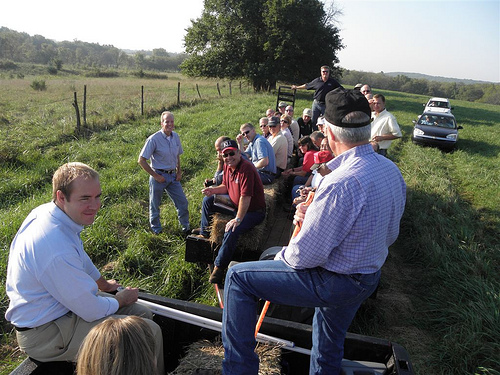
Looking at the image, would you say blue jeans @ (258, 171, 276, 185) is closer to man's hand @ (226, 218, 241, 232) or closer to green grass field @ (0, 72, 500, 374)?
green grass field @ (0, 72, 500, 374)

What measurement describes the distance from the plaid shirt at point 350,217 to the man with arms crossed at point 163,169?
158 inches

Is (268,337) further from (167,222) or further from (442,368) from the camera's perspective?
(167,222)

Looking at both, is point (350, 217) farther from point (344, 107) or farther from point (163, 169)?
point (163, 169)

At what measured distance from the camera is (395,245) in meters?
5.73

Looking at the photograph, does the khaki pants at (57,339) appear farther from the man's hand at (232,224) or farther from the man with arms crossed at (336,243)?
the man's hand at (232,224)

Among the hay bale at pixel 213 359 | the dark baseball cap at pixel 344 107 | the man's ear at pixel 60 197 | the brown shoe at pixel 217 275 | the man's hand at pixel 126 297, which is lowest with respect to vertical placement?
the brown shoe at pixel 217 275

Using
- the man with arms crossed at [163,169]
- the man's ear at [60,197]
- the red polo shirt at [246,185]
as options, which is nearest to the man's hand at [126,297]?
the man's ear at [60,197]

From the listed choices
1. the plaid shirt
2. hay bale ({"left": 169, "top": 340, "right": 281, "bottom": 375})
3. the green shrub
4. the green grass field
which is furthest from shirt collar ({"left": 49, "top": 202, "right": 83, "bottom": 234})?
the green shrub

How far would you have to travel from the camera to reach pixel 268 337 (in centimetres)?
241

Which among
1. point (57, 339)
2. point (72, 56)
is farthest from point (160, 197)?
point (72, 56)

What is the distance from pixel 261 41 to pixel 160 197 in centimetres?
2802

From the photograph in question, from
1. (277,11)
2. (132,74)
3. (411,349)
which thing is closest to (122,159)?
(411,349)

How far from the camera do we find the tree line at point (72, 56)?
7190 centimetres

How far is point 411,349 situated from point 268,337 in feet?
6.08
